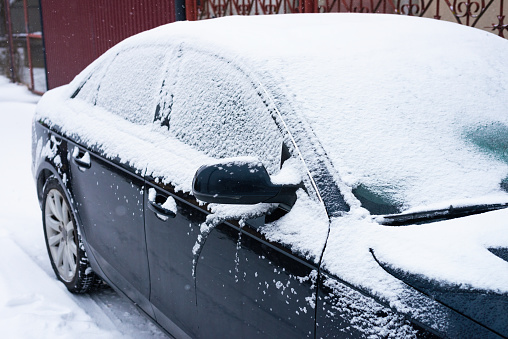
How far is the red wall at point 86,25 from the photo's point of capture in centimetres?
895

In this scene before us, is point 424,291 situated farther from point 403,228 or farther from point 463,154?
point 463,154

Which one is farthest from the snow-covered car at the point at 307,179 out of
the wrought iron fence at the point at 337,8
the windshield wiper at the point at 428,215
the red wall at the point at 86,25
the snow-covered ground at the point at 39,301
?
the red wall at the point at 86,25

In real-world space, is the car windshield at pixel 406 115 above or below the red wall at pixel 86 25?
above

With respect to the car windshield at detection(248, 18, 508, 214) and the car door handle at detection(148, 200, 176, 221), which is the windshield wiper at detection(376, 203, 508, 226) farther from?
the car door handle at detection(148, 200, 176, 221)

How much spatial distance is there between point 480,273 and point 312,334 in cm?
50

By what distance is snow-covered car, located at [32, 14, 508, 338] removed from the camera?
1.57 m

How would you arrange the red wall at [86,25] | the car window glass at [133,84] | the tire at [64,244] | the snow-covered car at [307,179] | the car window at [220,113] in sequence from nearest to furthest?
the snow-covered car at [307,179] < the car window at [220,113] < the car window glass at [133,84] < the tire at [64,244] < the red wall at [86,25]

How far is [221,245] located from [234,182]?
38 cm

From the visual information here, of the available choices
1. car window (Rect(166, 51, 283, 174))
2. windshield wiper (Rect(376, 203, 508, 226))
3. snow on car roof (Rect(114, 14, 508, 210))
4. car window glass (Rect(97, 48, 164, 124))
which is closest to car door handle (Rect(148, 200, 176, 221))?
car window (Rect(166, 51, 283, 174))

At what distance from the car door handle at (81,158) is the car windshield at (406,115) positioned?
1.39 metres

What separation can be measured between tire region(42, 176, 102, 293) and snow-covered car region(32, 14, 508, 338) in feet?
1.18

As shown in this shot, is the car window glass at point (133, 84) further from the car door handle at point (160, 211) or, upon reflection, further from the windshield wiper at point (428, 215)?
the windshield wiper at point (428, 215)

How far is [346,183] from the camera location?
1.81m

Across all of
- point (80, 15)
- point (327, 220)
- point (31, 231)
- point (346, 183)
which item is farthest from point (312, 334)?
point (80, 15)
